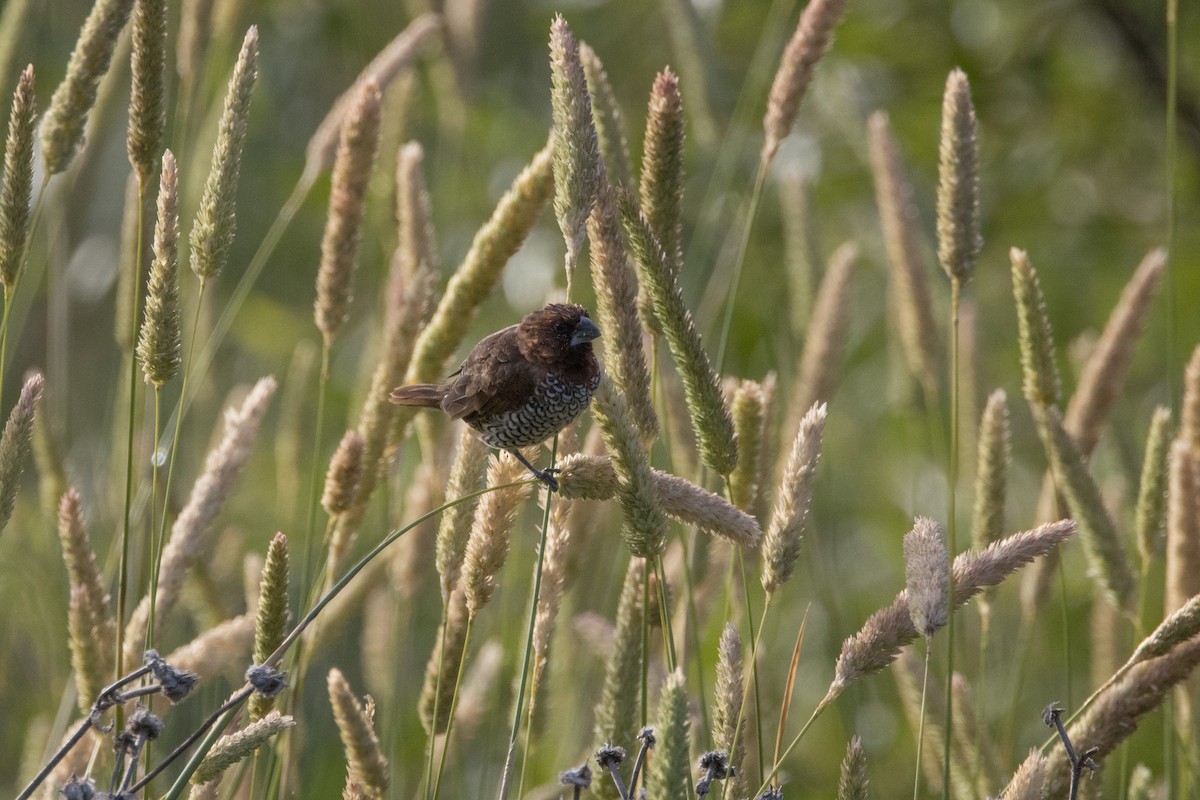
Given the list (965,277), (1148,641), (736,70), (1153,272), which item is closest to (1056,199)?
(736,70)

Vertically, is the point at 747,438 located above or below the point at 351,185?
below

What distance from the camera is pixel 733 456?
71.8 inches

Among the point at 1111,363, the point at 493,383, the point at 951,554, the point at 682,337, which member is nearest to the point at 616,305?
the point at 682,337

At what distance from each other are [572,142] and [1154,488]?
123 cm

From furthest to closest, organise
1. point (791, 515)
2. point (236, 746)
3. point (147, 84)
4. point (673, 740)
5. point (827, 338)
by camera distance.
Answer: point (827, 338), point (147, 84), point (791, 515), point (236, 746), point (673, 740)

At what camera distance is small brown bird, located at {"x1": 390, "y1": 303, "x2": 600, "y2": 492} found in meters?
2.40

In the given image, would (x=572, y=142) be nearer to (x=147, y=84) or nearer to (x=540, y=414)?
(x=147, y=84)

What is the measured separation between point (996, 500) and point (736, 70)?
408 centimetres

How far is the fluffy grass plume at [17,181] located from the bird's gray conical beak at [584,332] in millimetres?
1051

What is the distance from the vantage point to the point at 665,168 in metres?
1.99

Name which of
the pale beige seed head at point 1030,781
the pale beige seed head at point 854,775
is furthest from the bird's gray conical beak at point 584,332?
the pale beige seed head at point 1030,781

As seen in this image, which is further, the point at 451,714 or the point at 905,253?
the point at 905,253

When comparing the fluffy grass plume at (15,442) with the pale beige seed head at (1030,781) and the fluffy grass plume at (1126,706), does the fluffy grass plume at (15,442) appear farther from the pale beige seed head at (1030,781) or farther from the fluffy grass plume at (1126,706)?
the fluffy grass plume at (1126,706)

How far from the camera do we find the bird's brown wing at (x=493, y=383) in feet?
8.36
